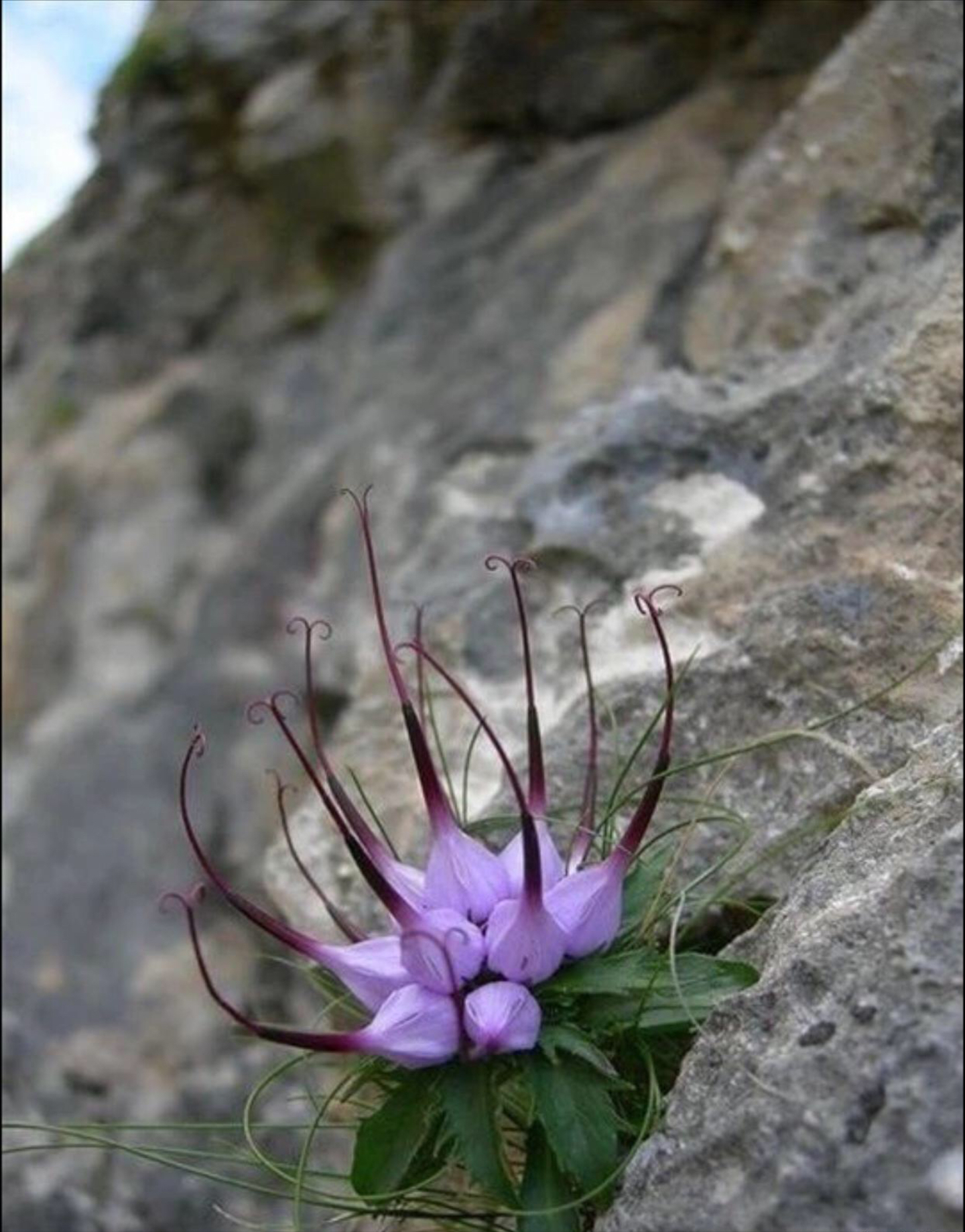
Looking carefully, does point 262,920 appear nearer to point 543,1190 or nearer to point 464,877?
point 464,877

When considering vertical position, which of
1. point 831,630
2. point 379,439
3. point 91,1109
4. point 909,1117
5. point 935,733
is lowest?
point 91,1109

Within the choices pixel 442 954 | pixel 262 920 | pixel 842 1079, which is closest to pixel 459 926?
pixel 442 954

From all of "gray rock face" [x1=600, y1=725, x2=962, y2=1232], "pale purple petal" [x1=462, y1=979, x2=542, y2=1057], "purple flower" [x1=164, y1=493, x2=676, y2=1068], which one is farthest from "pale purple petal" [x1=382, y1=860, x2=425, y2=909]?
"gray rock face" [x1=600, y1=725, x2=962, y2=1232]

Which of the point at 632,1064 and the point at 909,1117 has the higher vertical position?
the point at 909,1117

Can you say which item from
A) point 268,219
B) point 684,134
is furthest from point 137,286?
point 684,134

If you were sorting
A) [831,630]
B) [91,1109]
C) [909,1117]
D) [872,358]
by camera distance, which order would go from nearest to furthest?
[909,1117]
[831,630]
[872,358]
[91,1109]

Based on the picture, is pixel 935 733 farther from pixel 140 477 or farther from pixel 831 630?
pixel 140 477

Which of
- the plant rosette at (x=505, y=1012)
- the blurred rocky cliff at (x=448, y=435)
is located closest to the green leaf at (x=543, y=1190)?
→ the plant rosette at (x=505, y=1012)
